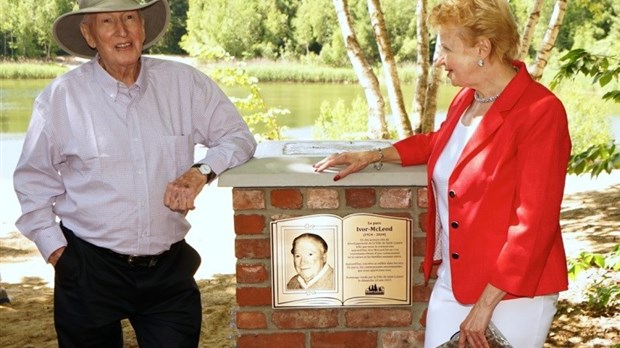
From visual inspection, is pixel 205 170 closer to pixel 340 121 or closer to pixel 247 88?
pixel 247 88

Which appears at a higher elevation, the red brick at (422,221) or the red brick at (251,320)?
the red brick at (422,221)

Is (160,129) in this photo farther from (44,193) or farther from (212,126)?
(44,193)

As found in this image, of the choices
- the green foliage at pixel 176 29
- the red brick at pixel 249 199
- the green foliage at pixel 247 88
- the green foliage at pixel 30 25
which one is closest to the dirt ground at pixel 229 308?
the red brick at pixel 249 199

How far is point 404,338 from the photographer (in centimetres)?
305

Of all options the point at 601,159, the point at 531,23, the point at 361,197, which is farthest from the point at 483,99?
the point at 531,23

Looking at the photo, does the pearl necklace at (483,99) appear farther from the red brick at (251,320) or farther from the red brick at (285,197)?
the red brick at (251,320)

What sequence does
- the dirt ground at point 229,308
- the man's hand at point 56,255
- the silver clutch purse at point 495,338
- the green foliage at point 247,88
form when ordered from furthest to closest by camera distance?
1. the green foliage at point 247,88
2. the dirt ground at point 229,308
3. the man's hand at point 56,255
4. the silver clutch purse at point 495,338

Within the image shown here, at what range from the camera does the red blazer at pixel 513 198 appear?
2.11m

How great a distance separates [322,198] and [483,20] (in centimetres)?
98

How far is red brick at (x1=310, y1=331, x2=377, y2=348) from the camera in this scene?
10.00 feet

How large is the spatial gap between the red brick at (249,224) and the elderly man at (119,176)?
0.19 metres

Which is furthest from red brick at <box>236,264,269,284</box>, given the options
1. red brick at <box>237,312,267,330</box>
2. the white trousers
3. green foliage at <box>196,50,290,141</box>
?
green foliage at <box>196,50,290,141</box>

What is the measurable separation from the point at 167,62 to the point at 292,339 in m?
1.10

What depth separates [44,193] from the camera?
8.94 ft
